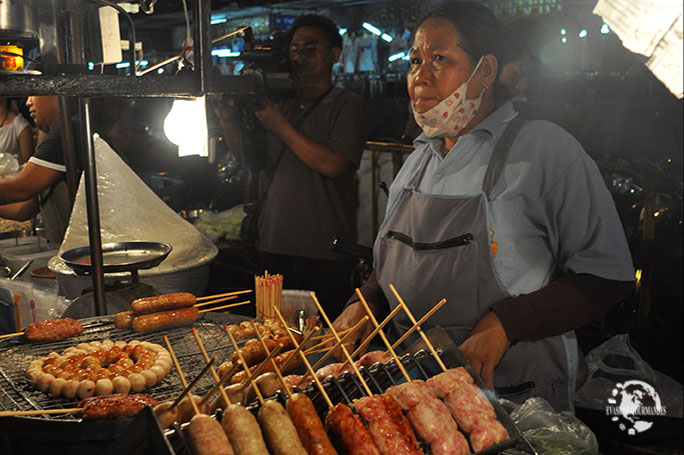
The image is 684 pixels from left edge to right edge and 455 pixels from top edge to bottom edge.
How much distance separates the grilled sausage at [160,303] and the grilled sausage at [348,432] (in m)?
1.32

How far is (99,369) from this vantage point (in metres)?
2.47

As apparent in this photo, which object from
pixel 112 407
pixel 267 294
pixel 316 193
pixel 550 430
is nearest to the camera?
pixel 112 407

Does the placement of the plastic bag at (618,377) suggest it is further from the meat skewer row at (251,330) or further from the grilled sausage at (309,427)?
the grilled sausage at (309,427)


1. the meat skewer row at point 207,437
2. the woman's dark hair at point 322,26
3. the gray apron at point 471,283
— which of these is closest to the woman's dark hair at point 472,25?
the gray apron at point 471,283

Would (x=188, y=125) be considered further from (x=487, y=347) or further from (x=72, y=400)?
(x=487, y=347)

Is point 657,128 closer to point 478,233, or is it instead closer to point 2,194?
point 478,233

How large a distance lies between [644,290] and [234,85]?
4549 mm

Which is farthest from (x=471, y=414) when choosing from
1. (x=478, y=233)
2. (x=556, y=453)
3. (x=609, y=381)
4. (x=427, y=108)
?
Answer: (x=609, y=381)

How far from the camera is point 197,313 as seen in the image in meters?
3.07

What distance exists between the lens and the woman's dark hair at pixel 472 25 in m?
2.78

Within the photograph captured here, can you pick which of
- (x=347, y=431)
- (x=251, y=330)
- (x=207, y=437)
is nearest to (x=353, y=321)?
(x=251, y=330)

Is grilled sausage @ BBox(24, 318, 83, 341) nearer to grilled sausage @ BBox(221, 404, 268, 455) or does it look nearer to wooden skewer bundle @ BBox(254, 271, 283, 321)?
wooden skewer bundle @ BBox(254, 271, 283, 321)

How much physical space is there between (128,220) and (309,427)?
2913mm

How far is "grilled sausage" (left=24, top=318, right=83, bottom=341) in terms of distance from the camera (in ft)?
9.09
